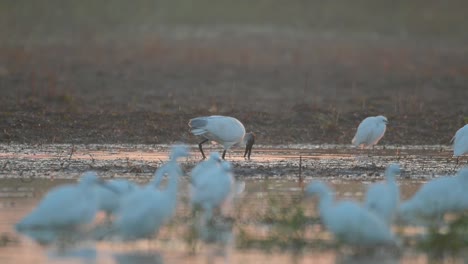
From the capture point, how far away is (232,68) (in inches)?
1143

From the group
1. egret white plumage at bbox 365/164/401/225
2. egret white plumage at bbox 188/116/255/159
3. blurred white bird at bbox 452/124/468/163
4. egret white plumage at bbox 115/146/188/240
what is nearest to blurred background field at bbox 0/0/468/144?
egret white plumage at bbox 188/116/255/159

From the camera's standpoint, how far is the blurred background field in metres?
20.1

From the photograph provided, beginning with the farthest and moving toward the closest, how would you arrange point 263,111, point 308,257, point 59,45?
point 59,45 < point 263,111 < point 308,257

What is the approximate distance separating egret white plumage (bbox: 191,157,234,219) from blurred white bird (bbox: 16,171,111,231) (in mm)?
1147

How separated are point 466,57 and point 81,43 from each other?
14102mm

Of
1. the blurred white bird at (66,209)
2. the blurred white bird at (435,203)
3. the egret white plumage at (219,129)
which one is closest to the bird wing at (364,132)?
the egret white plumage at (219,129)

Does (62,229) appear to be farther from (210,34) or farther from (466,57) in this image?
(210,34)

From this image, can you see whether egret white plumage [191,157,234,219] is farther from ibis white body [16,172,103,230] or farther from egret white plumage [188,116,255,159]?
egret white plumage [188,116,255,159]

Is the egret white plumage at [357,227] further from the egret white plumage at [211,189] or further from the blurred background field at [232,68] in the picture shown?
the blurred background field at [232,68]

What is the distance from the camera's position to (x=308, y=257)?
29.4ft

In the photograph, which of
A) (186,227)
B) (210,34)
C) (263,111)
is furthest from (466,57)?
(186,227)

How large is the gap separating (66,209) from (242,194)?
3.40 meters

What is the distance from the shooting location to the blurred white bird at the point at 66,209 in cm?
940

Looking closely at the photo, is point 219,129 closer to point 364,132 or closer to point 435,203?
point 364,132
